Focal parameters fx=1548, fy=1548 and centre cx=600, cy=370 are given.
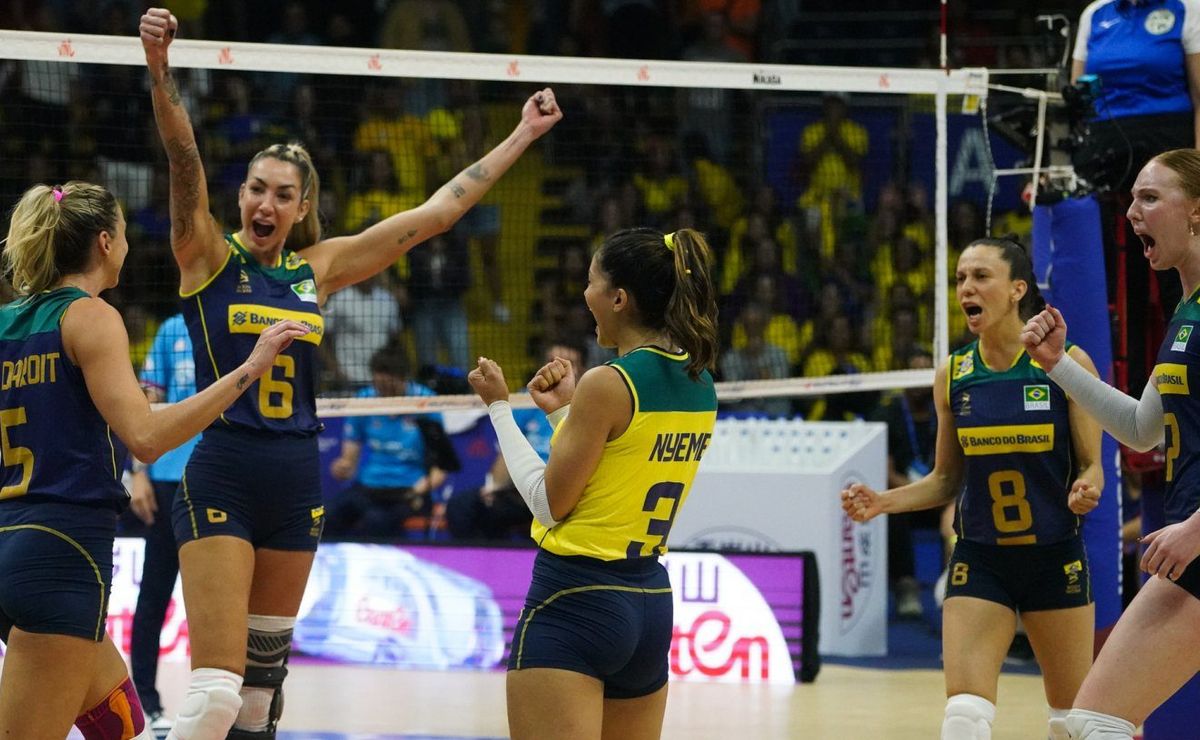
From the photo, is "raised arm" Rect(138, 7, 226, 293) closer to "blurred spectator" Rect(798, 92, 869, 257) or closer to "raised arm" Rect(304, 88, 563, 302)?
"raised arm" Rect(304, 88, 563, 302)

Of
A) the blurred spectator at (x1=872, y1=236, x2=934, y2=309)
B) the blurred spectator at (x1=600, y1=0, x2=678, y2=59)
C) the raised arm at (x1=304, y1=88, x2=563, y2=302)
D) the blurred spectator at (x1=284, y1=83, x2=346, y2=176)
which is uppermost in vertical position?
the blurred spectator at (x1=600, y1=0, x2=678, y2=59)

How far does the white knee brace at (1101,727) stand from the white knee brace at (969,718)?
82cm

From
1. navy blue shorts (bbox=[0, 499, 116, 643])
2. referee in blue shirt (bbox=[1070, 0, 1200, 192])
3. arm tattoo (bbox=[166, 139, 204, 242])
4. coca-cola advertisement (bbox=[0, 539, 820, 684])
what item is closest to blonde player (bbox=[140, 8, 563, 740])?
arm tattoo (bbox=[166, 139, 204, 242])

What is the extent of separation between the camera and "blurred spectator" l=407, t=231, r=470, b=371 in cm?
1170

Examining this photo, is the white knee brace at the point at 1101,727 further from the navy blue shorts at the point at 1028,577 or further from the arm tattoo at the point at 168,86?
→ the arm tattoo at the point at 168,86

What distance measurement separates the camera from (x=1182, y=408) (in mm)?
4297

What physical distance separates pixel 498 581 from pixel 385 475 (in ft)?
6.24

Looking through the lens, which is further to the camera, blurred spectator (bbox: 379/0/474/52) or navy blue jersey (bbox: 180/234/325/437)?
blurred spectator (bbox: 379/0/474/52)

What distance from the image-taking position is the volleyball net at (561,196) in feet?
36.6

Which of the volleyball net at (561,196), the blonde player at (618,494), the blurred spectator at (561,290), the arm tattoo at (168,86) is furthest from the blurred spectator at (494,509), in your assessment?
the blonde player at (618,494)

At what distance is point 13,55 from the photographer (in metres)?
6.16

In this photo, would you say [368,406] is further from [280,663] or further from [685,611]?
[685,611]

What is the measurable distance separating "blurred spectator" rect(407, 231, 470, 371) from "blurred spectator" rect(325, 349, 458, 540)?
2.23ft

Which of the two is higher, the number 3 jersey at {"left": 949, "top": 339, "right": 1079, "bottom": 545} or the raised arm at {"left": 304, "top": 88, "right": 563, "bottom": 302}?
the raised arm at {"left": 304, "top": 88, "right": 563, "bottom": 302}
